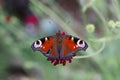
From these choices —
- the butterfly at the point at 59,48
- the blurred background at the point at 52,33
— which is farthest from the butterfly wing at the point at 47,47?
the blurred background at the point at 52,33

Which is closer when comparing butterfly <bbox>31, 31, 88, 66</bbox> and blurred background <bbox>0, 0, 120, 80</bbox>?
butterfly <bbox>31, 31, 88, 66</bbox>

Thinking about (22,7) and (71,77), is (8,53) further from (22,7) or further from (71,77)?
(71,77)

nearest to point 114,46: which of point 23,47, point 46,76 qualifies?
point 46,76

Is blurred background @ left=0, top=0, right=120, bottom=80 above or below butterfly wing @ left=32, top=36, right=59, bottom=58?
above

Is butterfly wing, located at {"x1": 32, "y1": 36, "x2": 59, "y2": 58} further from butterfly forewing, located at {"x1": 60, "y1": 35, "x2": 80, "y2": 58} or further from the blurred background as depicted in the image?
the blurred background

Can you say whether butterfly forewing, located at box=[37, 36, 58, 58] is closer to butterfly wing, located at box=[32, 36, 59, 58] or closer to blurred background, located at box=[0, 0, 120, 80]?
butterfly wing, located at box=[32, 36, 59, 58]

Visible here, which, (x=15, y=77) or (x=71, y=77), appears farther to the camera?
(x=15, y=77)

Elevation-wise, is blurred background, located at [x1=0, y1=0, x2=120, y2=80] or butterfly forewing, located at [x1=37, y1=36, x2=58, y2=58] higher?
blurred background, located at [x1=0, y1=0, x2=120, y2=80]

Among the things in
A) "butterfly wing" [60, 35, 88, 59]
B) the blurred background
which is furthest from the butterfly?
the blurred background
